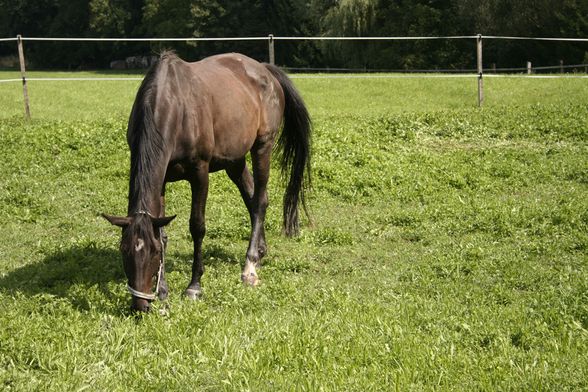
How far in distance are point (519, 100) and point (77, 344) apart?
15821 mm

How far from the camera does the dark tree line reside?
3591 centimetres

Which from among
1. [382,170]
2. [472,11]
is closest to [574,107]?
[382,170]

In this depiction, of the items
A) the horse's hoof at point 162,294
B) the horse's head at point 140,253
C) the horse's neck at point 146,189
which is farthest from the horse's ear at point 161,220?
the horse's hoof at point 162,294

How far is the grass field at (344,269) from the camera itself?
4.12m

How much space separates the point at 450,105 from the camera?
735 inches

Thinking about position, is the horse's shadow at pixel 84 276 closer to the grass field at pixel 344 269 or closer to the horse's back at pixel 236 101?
the grass field at pixel 344 269

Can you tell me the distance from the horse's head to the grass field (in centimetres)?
21

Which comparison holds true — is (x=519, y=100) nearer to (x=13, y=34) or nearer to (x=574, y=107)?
(x=574, y=107)

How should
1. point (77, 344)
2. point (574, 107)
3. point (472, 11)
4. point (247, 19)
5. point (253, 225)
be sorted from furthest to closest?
point (247, 19) < point (472, 11) < point (574, 107) < point (253, 225) < point (77, 344)

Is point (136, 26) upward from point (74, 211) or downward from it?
upward

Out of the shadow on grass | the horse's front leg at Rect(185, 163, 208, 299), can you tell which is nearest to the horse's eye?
the shadow on grass

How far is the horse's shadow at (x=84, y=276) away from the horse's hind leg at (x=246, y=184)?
0.34 metres

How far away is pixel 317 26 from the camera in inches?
1863

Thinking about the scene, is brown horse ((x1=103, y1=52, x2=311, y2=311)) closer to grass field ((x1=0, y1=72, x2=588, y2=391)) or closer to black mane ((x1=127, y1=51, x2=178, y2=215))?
black mane ((x1=127, y1=51, x2=178, y2=215))
